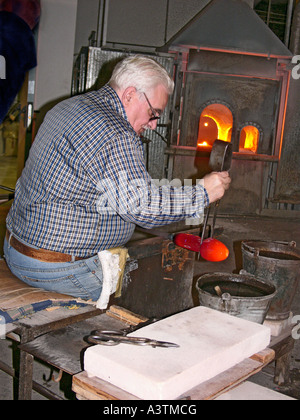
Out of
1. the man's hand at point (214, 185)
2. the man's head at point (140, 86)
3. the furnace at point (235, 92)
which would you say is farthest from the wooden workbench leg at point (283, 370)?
the furnace at point (235, 92)

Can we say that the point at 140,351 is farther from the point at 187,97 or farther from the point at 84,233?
the point at 187,97

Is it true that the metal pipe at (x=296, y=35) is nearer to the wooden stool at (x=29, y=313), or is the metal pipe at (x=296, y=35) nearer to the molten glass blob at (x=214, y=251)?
the molten glass blob at (x=214, y=251)

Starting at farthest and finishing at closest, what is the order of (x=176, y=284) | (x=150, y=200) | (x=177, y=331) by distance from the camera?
(x=176, y=284) < (x=150, y=200) < (x=177, y=331)

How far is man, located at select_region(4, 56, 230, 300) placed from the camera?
2.20 metres

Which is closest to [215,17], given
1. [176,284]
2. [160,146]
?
[160,146]

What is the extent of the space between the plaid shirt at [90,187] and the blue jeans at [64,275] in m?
0.08

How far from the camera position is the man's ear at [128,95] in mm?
2434

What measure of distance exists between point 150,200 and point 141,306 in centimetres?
137

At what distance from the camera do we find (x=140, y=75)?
2.42m

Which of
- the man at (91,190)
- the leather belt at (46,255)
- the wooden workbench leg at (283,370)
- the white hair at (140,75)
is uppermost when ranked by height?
the white hair at (140,75)

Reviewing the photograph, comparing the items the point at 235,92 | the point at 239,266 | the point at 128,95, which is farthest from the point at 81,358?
the point at 235,92

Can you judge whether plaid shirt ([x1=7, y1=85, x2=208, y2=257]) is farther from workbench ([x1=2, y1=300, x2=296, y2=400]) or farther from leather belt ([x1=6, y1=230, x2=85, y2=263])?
workbench ([x1=2, y1=300, x2=296, y2=400])

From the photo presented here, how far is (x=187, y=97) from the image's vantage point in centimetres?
725

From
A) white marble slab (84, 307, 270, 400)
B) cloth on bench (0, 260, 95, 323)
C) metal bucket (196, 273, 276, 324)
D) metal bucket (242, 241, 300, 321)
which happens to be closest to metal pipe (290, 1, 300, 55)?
metal bucket (242, 241, 300, 321)
